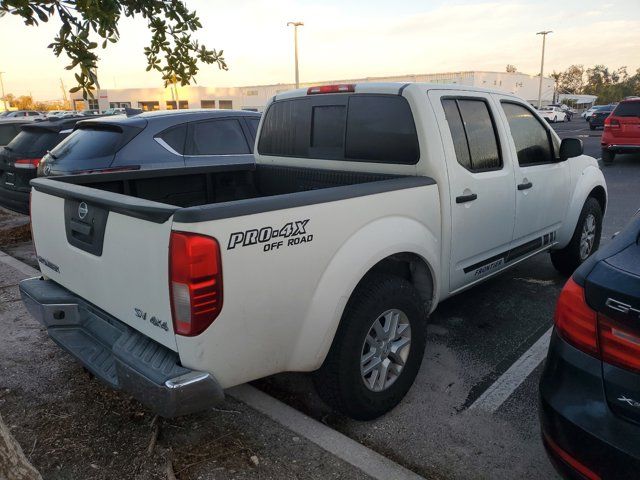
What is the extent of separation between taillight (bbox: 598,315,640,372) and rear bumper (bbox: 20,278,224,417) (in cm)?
152

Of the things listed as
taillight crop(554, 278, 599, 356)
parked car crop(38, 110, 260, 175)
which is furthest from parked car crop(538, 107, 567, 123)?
taillight crop(554, 278, 599, 356)

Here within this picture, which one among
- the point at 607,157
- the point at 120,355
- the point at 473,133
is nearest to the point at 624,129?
the point at 607,157

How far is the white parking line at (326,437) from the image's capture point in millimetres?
2494

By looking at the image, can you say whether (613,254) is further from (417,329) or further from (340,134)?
(340,134)

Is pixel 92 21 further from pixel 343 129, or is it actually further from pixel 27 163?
pixel 27 163

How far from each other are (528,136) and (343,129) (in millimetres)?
1684

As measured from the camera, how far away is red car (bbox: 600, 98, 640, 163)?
13234 mm

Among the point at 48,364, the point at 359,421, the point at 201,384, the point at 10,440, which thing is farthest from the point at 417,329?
the point at 48,364

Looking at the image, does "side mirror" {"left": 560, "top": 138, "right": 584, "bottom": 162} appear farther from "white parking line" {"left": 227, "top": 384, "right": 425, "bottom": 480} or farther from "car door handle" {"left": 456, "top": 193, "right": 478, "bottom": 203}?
"white parking line" {"left": 227, "top": 384, "right": 425, "bottom": 480}

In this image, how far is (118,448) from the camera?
2.71m

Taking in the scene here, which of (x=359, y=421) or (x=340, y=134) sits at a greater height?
(x=340, y=134)

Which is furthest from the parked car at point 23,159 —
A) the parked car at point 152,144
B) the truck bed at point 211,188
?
the truck bed at point 211,188

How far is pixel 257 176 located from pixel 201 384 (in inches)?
99.9

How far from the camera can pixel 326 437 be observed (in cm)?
276
